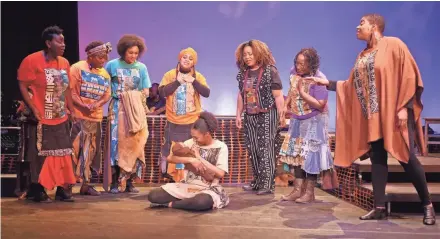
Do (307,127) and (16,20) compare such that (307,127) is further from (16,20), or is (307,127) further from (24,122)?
(16,20)

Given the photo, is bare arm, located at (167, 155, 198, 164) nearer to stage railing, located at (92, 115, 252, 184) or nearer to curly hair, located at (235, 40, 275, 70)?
curly hair, located at (235, 40, 275, 70)

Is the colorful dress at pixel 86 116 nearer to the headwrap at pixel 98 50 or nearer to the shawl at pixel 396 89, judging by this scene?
the headwrap at pixel 98 50

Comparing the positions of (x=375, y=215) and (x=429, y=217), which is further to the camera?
(x=375, y=215)

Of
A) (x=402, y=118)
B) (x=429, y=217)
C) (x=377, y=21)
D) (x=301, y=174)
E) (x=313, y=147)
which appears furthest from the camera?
(x=301, y=174)

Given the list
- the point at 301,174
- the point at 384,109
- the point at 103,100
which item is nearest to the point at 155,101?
the point at 103,100

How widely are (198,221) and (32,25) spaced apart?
5093 mm

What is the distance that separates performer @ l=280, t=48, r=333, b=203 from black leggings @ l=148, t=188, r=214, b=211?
39.0 inches

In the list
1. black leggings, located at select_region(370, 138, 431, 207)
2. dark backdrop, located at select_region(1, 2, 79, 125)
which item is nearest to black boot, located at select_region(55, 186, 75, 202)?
black leggings, located at select_region(370, 138, 431, 207)

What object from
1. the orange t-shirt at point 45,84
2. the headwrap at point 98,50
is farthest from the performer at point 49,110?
the headwrap at point 98,50

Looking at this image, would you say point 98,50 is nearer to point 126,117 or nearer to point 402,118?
point 126,117

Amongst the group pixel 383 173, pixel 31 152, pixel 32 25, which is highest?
pixel 32 25

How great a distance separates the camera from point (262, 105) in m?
5.10

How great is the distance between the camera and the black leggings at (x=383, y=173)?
11.6ft

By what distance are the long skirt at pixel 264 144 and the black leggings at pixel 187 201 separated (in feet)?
3.68
